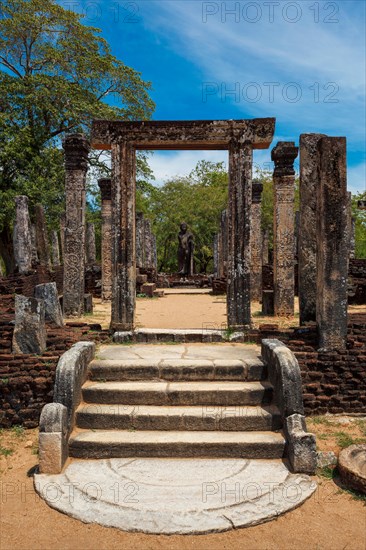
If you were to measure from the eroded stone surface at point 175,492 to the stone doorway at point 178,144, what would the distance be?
10.6 ft

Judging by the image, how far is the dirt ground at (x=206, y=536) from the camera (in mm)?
3307

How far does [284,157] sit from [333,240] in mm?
5270

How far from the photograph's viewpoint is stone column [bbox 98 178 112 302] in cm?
1417

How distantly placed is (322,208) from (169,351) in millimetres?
2813

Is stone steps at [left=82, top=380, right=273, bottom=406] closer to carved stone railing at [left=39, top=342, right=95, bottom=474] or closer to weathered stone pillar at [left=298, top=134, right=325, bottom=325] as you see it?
carved stone railing at [left=39, top=342, right=95, bottom=474]

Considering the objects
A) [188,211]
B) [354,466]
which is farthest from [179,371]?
[188,211]

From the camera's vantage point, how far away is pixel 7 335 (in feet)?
19.9

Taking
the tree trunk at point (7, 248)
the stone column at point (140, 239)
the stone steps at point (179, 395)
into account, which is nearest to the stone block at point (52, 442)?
the stone steps at point (179, 395)

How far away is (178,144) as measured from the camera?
7.27 meters

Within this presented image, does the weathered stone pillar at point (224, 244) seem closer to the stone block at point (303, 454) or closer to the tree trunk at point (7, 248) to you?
the tree trunk at point (7, 248)

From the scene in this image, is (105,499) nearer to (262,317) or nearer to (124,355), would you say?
(124,355)

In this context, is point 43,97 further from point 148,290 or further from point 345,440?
point 345,440

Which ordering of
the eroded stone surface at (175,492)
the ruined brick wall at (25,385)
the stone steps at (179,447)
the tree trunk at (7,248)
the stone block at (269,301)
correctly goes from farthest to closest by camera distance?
the tree trunk at (7,248)
the stone block at (269,301)
the ruined brick wall at (25,385)
the stone steps at (179,447)
the eroded stone surface at (175,492)

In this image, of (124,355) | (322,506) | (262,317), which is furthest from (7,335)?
(262,317)
